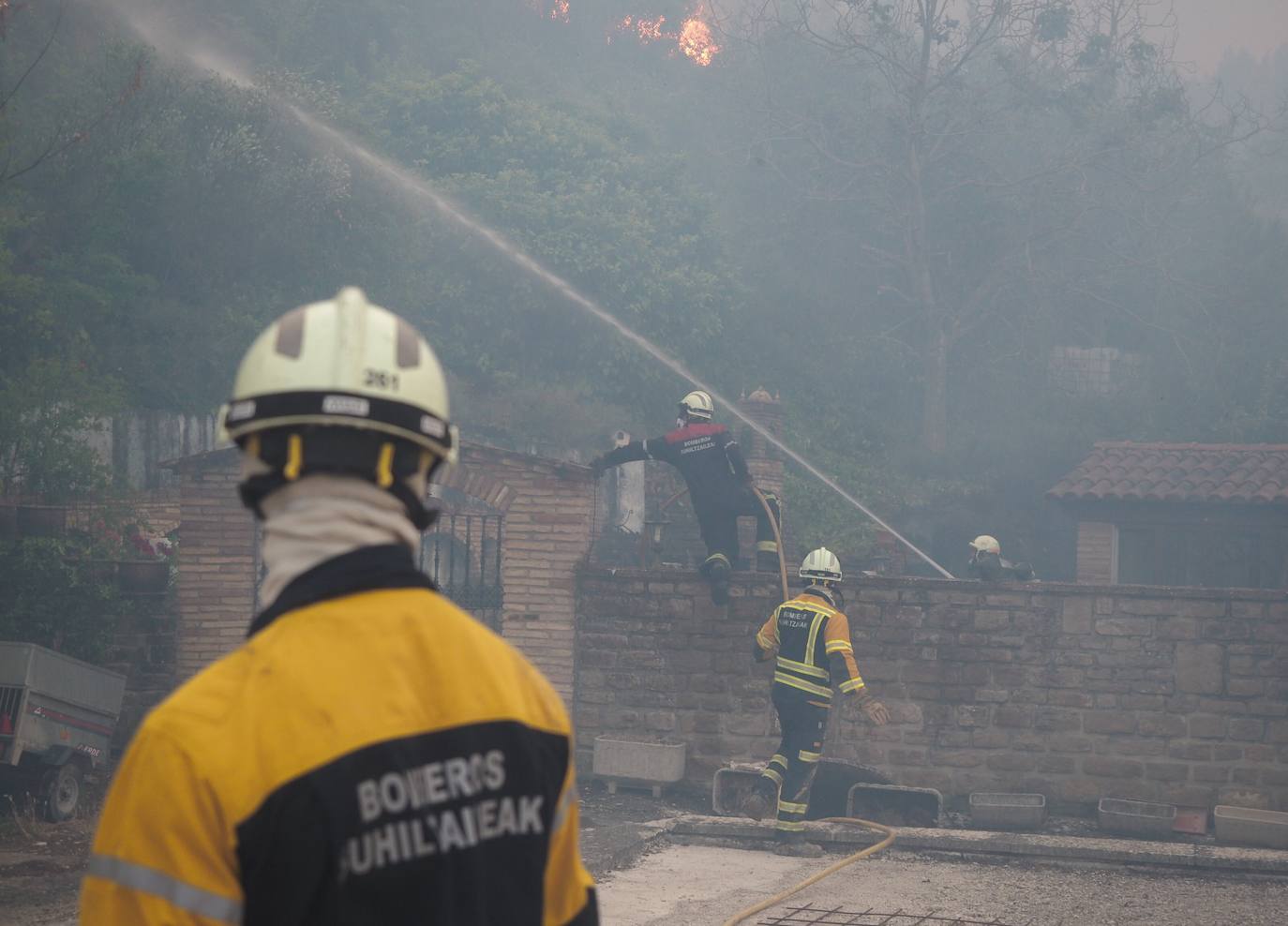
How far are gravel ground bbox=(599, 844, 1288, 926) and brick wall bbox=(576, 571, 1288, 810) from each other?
2242 millimetres

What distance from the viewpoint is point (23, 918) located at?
7.04m

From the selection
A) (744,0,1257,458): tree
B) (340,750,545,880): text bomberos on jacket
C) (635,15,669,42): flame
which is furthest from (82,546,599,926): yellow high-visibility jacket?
(635,15,669,42): flame

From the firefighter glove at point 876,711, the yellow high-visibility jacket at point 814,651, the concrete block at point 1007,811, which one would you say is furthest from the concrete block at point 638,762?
the concrete block at point 1007,811

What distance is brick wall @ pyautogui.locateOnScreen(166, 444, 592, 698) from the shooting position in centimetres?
1202

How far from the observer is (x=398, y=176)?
22906 millimetres

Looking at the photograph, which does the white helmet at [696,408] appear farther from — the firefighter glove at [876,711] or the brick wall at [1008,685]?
the firefighter glove at [876,711]

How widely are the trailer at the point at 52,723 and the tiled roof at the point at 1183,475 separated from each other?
607 inches

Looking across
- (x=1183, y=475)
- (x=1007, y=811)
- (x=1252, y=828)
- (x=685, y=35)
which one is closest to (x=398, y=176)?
(x=1183, y=475)

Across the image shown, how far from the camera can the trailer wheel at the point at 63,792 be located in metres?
9.16

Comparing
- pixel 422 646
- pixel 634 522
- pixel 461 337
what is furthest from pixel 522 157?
pixel 422 646

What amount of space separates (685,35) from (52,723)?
30.5 m

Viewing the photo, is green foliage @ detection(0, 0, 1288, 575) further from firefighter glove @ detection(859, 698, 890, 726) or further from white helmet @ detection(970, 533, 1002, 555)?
firefighter glove @ detection(859, 698, 890, 726)

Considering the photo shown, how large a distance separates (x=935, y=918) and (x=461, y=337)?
17611mm

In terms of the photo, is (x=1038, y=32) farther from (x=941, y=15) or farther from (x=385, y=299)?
(x=385, y=299)
